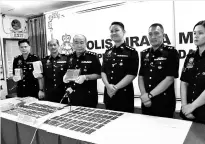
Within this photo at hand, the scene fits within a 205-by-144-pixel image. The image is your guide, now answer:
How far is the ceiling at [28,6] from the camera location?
4129 mm

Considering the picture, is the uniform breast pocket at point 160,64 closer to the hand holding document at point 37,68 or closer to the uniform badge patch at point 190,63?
the uniform badge patch at point 190,63

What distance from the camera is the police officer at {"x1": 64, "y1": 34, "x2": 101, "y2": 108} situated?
2.25m

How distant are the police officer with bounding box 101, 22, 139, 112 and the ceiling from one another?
2583 millimetres

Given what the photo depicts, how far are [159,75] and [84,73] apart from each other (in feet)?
2.82

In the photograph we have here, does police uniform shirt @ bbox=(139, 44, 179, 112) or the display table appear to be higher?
police uniform shirt @ bbox=(139, 44, 179, 112)

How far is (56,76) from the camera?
8.23 feet

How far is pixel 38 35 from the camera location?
536 cm

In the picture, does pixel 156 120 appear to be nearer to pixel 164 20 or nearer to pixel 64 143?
pixel 64 143

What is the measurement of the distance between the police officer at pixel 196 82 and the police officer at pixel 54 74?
4.90 ft

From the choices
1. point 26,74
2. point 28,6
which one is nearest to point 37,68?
point 26,74

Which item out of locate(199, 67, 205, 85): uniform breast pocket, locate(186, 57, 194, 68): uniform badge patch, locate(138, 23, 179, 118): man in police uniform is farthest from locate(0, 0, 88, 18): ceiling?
locate(199, 67, 205, 85): uniform breast pocket

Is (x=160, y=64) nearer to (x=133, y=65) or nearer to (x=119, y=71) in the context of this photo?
(x=133, y=65)

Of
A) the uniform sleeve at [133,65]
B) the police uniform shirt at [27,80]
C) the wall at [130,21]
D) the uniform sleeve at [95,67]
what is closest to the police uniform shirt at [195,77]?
the uniform sleeve at [133,65]

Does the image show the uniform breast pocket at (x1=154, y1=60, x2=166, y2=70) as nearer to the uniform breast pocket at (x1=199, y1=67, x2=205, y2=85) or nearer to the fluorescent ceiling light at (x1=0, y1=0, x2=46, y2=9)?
the uniform breast pocket at (x1=199, y1=67, x2=205, y2=85)
